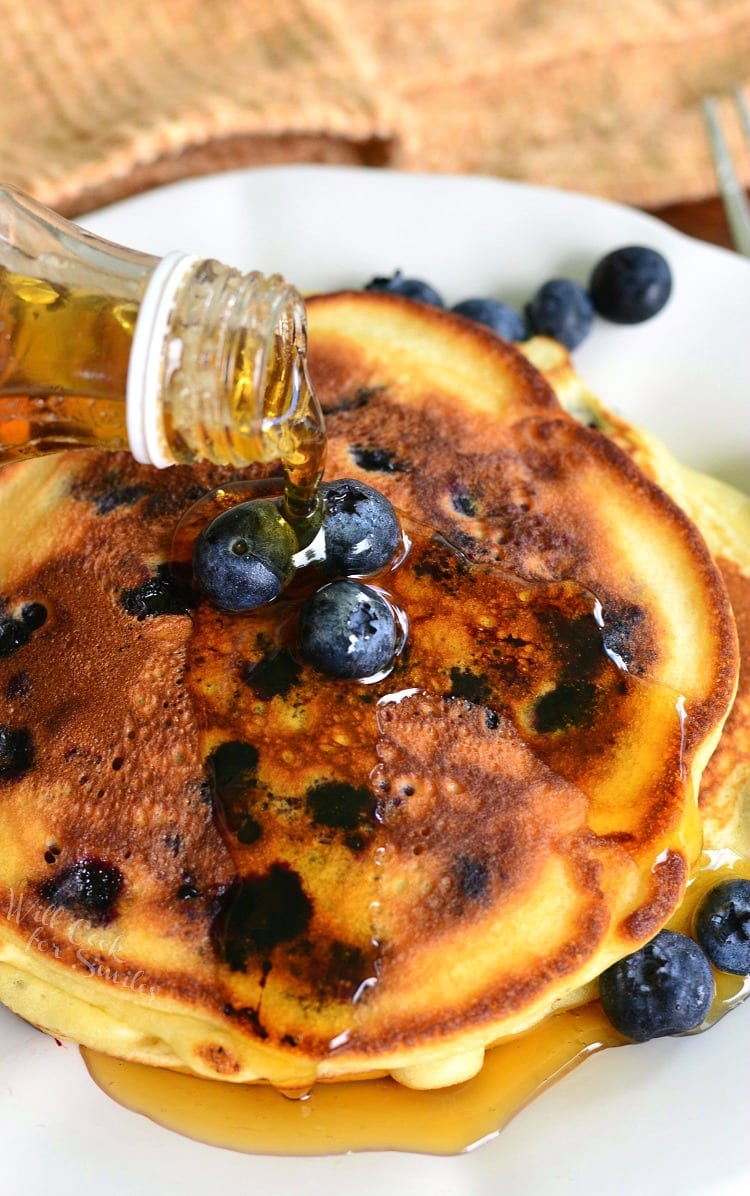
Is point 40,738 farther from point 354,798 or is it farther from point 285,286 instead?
point 285,286

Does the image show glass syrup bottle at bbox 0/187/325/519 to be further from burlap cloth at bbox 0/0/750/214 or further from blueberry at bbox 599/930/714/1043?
burlap cloth at bbox 0/0/750/214

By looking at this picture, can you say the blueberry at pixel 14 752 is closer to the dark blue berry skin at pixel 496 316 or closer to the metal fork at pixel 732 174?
the dark blue berry skin at pixel 496 316

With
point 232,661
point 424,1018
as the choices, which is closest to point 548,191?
point 232,661

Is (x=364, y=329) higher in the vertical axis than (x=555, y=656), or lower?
higher

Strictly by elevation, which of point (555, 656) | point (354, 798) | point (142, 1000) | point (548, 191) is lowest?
point (142, 1000)

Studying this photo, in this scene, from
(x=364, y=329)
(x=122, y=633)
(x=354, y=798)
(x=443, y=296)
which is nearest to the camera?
(x=354, y=798)

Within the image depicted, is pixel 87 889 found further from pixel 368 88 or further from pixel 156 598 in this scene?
pixel 368 88

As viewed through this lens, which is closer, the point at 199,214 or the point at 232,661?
the point at 232,661
